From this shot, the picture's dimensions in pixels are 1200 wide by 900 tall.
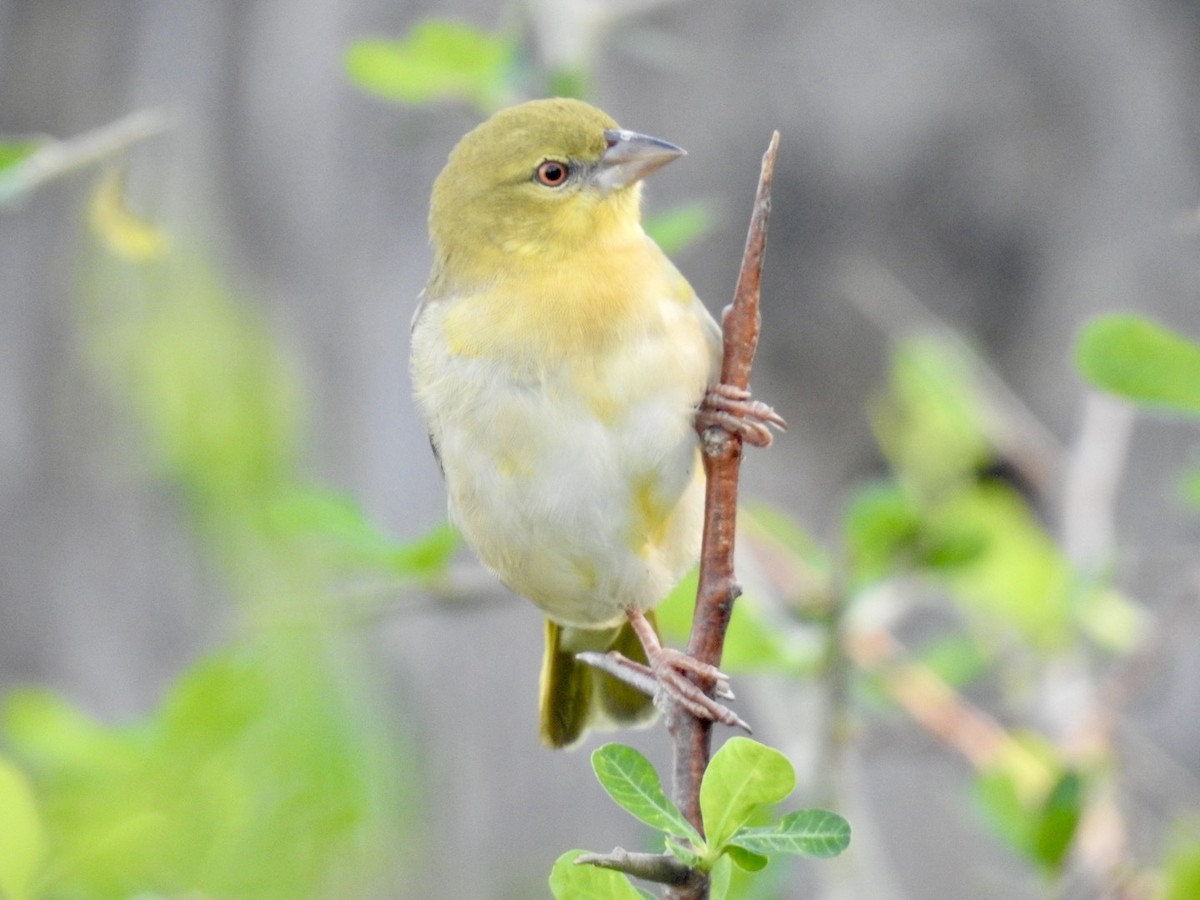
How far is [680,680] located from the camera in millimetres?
1763

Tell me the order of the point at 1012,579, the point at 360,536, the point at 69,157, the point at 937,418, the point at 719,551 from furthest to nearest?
1. the point at 937,418
2. the point at 1012,579
3. the point at 360,536
4. the point at 69,157
5. the point at 719,551

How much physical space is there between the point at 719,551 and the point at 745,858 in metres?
0.33

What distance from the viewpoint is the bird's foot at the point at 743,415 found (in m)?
1.89

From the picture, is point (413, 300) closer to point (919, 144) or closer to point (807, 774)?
point (919, 144)

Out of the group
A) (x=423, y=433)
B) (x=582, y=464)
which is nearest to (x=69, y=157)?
(x=582, y=464)

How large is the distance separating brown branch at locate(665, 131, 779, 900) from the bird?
0.40 m

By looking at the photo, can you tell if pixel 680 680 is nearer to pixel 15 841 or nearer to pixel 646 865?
pixel 646 865

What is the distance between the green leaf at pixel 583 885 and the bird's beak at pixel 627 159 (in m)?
1.38

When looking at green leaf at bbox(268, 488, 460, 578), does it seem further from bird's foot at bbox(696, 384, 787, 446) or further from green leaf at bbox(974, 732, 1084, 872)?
green leaf at bbox(974, 732, 1084, 872)

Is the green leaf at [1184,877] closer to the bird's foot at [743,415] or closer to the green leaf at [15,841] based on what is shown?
the bird's foot at [743,415]

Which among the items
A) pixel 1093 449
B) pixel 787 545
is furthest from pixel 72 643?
pixel 1093 449

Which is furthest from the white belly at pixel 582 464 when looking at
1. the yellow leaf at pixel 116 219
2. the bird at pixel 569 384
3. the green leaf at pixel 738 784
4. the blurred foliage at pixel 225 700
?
the green leaf at pixel 738 784

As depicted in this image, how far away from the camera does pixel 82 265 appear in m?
5.07

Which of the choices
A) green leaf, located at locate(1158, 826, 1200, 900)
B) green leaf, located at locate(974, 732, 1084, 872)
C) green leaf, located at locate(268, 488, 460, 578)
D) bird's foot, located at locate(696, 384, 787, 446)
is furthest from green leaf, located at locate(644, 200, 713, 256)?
green leaf, located at locate(1158, 826, 1200, 900)
